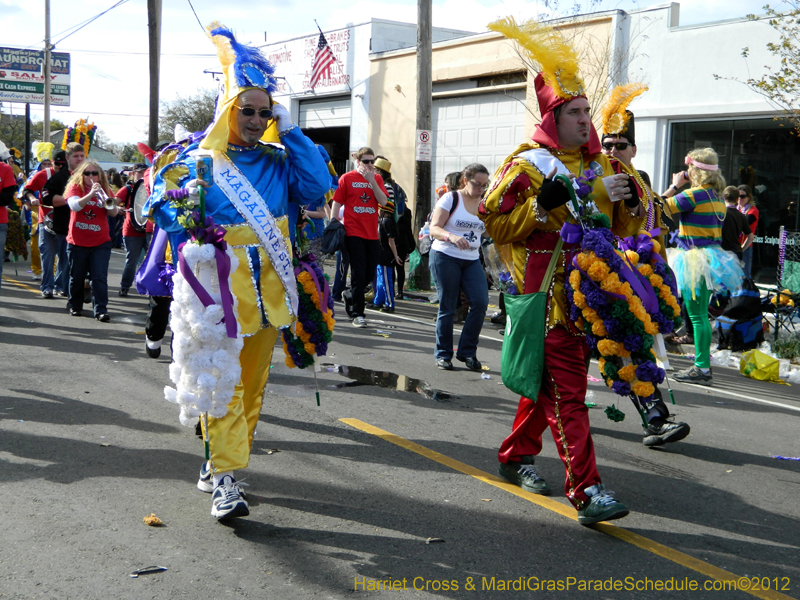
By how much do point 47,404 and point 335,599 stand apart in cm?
366

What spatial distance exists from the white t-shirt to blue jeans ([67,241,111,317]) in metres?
4.54

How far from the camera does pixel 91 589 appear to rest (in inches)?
125

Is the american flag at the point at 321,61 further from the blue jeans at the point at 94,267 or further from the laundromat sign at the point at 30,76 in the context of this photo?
the laundromat sign at the point at 30,76

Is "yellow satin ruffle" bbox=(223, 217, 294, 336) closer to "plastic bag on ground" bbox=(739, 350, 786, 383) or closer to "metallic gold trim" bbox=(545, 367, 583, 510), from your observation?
"metallic gold trim" bbox=(545, 367, 583, 510)

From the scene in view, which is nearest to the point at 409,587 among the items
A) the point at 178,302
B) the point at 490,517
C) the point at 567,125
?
the point at 490,517

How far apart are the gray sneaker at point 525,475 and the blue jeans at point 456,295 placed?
3.33 meters

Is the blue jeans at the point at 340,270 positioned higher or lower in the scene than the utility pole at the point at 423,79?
lower

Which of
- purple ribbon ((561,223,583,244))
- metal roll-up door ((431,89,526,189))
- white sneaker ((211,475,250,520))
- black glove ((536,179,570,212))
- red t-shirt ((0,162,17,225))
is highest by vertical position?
metal roll-up door ((431,89,526,189))

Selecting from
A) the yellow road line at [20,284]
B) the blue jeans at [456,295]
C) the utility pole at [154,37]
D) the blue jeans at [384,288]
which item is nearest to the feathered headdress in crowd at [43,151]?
the yellow road line at [20,284]

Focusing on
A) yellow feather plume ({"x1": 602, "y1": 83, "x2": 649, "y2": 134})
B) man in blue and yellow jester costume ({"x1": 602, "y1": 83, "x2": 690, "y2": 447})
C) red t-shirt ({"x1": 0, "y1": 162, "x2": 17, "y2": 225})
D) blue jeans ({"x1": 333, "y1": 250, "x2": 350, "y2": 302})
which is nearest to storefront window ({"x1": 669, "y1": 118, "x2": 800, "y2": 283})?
blue jeans ({"x1": 333, "y1": 250, "x2": 350, "y2": 302})

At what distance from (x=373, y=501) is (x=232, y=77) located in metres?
2.25

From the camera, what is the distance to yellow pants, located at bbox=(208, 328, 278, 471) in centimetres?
389

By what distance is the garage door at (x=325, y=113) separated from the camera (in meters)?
24.3

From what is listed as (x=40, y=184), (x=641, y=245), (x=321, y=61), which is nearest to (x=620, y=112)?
(x=641, y=245)
